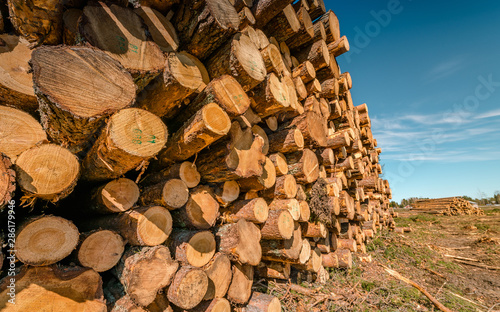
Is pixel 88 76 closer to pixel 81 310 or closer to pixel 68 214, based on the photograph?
pixel 81 310

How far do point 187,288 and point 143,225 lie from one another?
A: 0.59 meters

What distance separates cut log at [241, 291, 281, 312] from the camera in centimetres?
226

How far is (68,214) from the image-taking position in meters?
2.46

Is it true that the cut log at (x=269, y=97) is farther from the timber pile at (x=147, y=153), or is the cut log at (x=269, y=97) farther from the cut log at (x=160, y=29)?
the cut log at (x=160, y=29)

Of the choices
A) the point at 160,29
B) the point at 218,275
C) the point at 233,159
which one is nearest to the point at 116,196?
the point at 233,159

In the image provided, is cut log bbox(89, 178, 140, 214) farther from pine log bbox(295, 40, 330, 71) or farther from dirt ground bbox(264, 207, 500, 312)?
pine log bbox(295, 40, 330, 71)

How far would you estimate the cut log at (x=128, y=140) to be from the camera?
51.2 inches

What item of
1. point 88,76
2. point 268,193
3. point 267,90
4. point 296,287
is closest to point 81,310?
point 88,76

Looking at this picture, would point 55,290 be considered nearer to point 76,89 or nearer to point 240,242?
point 76,89

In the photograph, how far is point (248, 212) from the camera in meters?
2.37

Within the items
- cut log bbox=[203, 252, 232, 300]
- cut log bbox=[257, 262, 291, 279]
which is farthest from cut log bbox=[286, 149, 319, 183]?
cut log bbox=[203, 252, 232, 300]

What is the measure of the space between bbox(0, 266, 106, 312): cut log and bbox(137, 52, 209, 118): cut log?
1260 millimetres

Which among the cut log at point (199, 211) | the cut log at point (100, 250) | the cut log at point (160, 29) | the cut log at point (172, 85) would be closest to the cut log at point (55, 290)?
the cut log at point (100, 250)

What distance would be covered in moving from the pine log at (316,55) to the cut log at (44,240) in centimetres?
362
